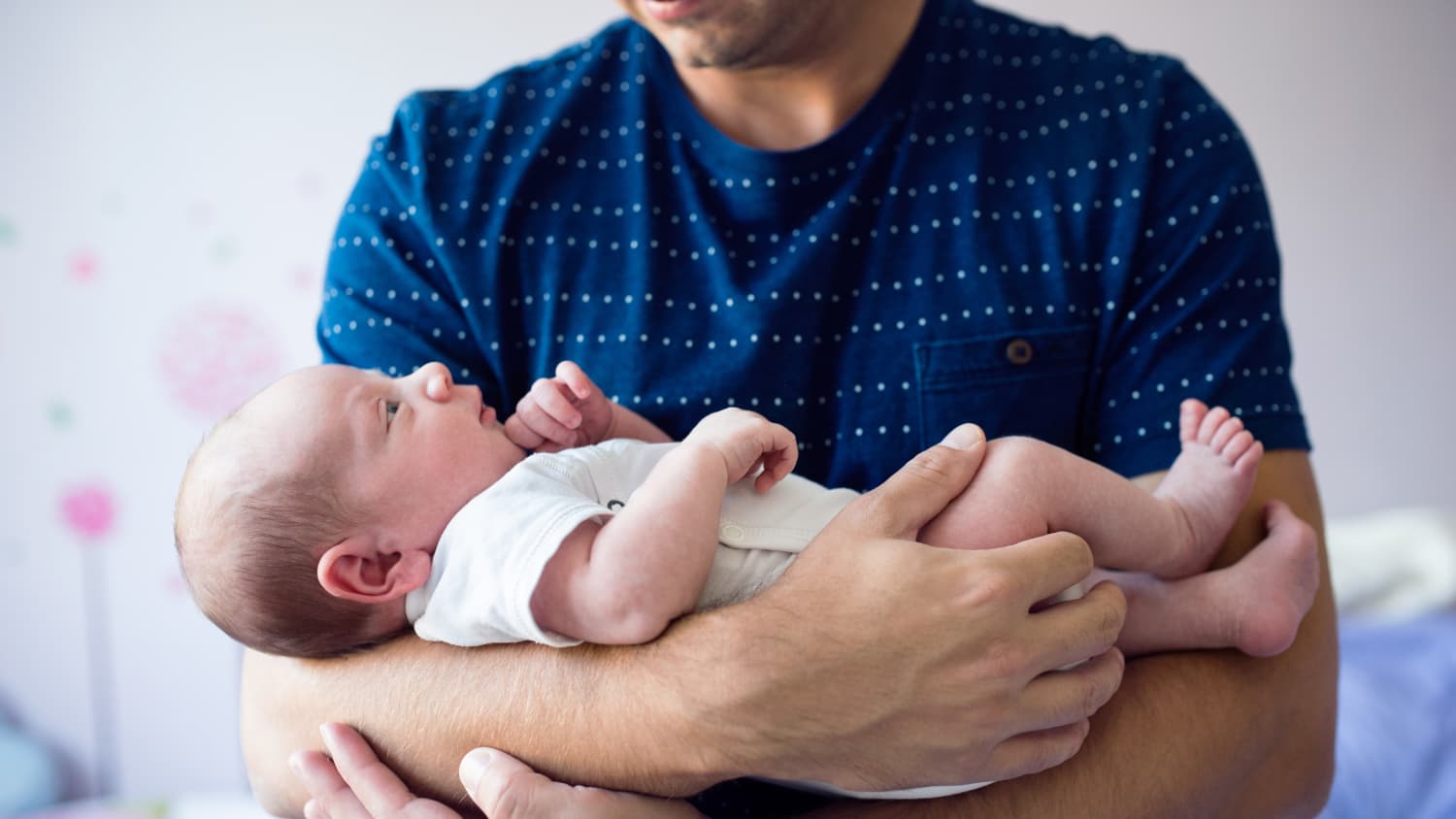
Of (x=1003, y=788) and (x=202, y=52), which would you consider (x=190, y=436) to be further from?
(x=1003, y=788)

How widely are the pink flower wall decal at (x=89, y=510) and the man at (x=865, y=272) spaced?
1709 millimetres

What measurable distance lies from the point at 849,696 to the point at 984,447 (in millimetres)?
295

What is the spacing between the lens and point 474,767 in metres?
1.03

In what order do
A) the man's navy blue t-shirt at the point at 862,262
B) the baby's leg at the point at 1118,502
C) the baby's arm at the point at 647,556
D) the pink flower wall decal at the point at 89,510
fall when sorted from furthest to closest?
the pink flower wall decal at the point at 89,510, the man's navy blue t-shirt at the point at 862,262, the baby's leg at the point at 1118,502, the baby's arm at the point at 647,556

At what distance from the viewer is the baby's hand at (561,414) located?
116 centimetres

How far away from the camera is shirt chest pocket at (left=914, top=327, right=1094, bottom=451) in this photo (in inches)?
51.7

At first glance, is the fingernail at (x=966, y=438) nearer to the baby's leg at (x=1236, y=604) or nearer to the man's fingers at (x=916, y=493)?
the man's fingers at (x=916, y=493)

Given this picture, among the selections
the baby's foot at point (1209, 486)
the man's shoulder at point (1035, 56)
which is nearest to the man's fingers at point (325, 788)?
the baby's foot at point (1209, 486)

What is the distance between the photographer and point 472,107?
142cm

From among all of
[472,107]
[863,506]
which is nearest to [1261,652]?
[863,506]

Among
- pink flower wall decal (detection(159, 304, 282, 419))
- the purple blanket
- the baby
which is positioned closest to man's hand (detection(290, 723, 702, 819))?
the baby

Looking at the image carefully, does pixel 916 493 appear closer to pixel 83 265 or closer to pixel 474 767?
pixel 474 767

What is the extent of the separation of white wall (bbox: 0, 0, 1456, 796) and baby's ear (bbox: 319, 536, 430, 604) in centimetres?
175

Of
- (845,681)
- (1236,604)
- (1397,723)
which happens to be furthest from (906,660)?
(1397,723)
